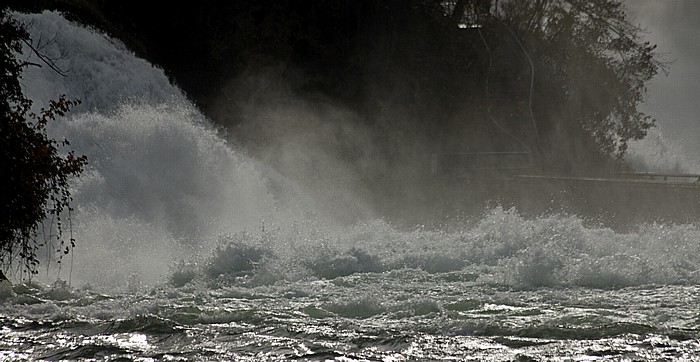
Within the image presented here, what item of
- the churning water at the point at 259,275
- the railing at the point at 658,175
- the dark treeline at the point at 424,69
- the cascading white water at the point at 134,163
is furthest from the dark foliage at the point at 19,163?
the railing at the point at 658,175

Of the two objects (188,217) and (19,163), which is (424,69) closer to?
(188,217)

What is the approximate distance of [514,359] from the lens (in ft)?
22.5

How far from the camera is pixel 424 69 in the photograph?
1046 inches

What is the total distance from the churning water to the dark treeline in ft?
14.3

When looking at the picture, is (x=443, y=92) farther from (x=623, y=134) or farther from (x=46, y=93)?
(x=46, y=93)

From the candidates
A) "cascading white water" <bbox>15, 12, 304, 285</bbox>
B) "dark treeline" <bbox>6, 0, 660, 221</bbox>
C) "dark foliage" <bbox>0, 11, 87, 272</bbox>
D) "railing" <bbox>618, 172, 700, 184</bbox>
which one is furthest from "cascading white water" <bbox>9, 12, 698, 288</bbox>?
"dark treeline" <bbox>6, 0, 660, 221</bbox>

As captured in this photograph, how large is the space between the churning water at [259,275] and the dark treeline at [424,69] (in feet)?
14.3

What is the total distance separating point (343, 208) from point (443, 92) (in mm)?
5830

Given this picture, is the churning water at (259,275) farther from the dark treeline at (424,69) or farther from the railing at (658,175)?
the dark treeline at (424,69)

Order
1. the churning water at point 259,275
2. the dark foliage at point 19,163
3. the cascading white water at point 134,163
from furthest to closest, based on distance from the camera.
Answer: the cascading white water at point 134,163 < the dark foliage at point 19,163 < the churning water at point 259,275

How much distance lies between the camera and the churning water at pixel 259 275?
7.46 meters

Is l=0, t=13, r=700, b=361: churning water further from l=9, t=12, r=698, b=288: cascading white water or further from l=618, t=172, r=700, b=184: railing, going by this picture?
l=618, t=172, r=700, b=184: railing

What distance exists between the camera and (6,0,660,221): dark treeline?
24.3m

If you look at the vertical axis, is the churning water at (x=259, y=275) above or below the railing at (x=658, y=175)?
below
